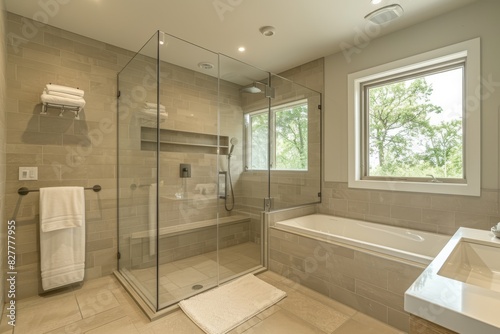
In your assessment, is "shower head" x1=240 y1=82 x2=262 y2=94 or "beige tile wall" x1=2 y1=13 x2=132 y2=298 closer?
"beige tile wall" x1=2 y1=13 x2=132 y2=298

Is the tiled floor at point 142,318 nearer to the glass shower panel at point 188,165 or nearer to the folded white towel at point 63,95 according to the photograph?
the glass shower panel at point 188,165

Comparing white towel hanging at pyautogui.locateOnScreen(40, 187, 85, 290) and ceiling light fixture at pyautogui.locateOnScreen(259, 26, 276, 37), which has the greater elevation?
ceiling light fixture at pyautogui.locateOnScreen(259, 26, 276, 37)

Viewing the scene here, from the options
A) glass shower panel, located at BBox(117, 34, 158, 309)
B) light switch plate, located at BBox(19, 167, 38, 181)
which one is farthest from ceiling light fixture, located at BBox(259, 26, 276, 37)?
light switch plate, located at BBox(19, 167, 38, 181)

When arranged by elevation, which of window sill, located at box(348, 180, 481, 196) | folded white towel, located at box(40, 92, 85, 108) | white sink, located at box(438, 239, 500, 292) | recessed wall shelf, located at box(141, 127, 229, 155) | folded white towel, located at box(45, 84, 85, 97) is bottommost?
white sink, located at box(438, 239, 500, 292)

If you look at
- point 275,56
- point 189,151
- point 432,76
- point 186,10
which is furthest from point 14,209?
point 432,76

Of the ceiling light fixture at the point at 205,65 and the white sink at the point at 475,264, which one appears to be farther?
the ceiling light fixture at the point at 205,65

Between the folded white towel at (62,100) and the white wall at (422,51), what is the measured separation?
9.18ft

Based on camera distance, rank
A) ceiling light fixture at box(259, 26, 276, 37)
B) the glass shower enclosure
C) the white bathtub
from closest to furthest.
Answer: the white bathtub < the glass shower enclosure < ceiling light fixture at box(259, 26, 276, 37)

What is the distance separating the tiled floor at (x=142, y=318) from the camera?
1778 mm

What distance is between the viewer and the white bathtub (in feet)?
6.52

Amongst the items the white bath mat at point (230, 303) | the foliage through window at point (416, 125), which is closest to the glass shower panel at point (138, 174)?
the white bath mat at point (230, 303)

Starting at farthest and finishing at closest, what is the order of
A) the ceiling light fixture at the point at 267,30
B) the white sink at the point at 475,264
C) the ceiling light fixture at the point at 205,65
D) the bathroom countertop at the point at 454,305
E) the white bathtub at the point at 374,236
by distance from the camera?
the ceiling light fixture at the point at 205,65 < the ceiling light fixture at the point at 267,30 < the white bathtub at the point at 374,236 < the white sink at the point at 475,264 < the bathroom countertop at the point at 454,305

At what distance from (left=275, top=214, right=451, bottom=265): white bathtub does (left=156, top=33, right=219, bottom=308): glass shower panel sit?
0.95 m

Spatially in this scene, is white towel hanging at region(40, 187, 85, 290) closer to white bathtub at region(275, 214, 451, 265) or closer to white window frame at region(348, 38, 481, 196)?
white bathtub at region(275, 214, 451, 265)
